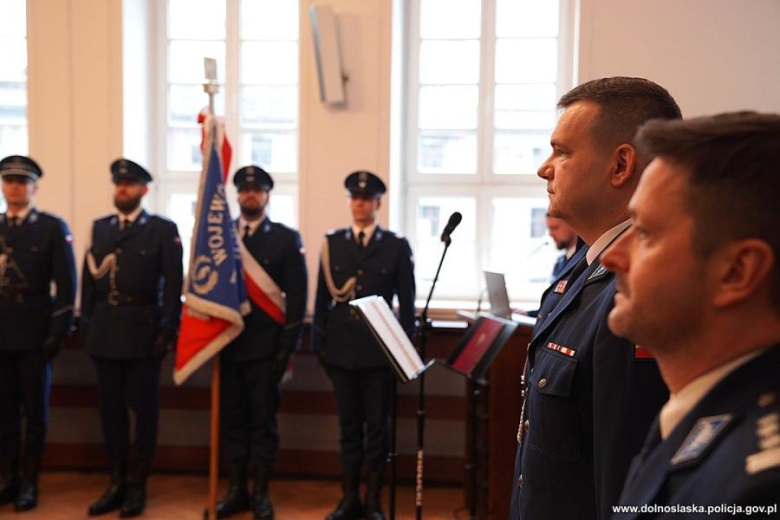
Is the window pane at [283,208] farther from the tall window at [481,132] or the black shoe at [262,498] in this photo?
the black shoe at [262,498]

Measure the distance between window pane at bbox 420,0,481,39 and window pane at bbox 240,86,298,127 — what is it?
96cm

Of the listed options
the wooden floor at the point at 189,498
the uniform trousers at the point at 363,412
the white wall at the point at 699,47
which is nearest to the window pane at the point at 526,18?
the white wall at the point at 699,47

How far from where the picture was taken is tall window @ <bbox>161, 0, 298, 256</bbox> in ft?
16.5

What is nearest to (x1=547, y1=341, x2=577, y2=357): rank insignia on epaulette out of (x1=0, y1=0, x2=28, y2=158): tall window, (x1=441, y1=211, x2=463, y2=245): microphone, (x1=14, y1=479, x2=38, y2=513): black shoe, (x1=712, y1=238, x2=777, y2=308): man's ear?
(x1=712, y1=238, x2=777, y2=308): man's ear

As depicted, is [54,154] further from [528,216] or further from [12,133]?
[528,216]

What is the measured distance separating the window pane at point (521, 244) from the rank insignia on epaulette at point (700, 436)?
4.22 m

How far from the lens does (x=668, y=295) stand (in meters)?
0.78

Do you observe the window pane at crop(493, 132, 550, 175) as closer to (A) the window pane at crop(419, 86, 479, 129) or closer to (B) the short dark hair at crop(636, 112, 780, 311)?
(A) the window pane at crop(419, 86, 479, 129)

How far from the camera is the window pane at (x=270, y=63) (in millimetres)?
5027

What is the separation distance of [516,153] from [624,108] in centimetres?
371

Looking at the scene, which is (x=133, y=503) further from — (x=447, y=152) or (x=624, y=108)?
(x=624, y=108)

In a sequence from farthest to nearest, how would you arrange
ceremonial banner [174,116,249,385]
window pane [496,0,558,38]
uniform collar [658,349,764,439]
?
1. window pane [496,0,558,38]
2. ceremonial banner [174,116,249,385]
3. uniform collar [658,349,764,439]

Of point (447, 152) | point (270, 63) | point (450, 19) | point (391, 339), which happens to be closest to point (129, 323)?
point (391, 339)

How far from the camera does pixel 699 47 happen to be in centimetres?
435
